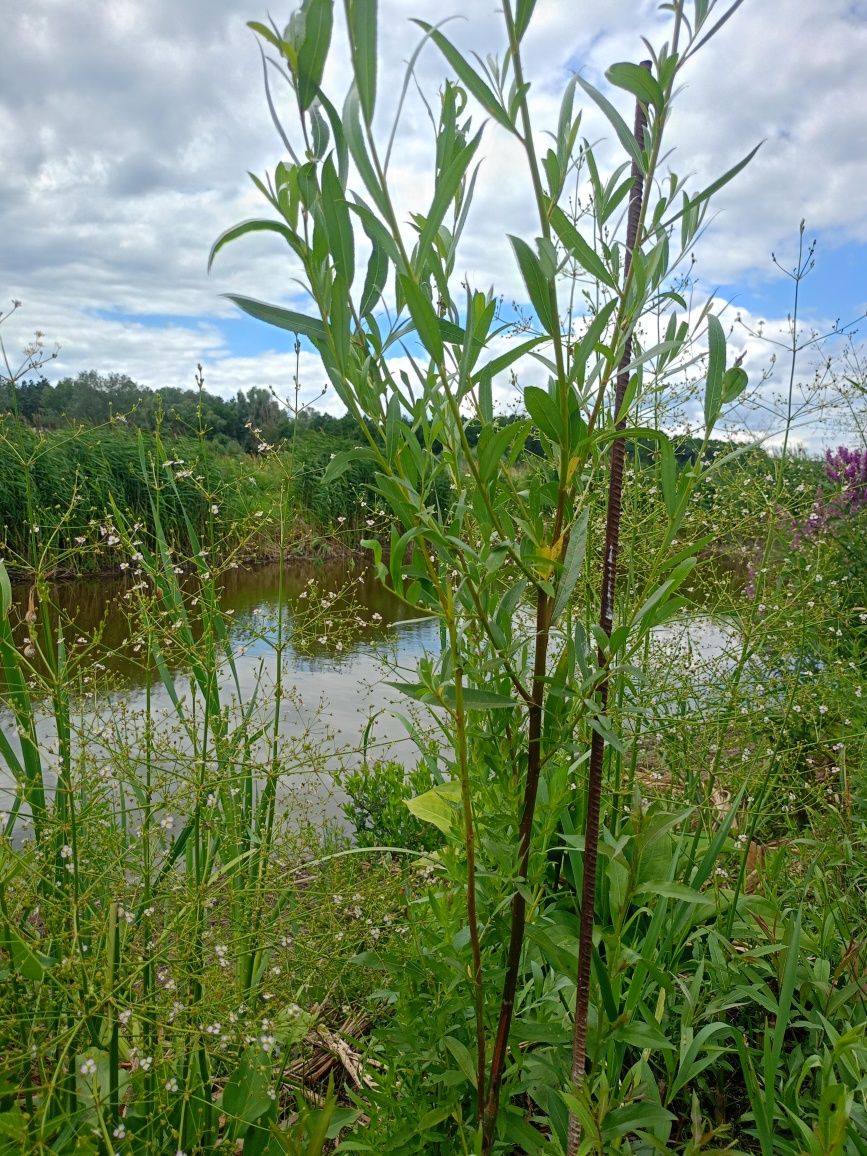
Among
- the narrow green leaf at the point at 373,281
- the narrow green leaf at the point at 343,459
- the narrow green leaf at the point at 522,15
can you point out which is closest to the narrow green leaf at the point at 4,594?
the narrow green leaf at the point at 343,459

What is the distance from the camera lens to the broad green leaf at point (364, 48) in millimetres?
653

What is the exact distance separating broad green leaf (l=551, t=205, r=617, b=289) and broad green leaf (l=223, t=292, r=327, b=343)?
28 centimetres

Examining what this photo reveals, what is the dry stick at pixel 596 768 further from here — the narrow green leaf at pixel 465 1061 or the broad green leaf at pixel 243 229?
the broad green leaf at pixel 243 229

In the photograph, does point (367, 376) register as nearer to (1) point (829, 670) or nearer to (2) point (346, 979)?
(2) point (346, 979)

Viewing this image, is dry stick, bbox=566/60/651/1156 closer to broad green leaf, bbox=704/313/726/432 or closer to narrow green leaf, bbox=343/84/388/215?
broad green leaf, bbox=704/313/726/432

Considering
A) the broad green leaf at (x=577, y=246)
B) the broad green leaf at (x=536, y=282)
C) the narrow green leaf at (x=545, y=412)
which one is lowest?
the narrow green leaf at (x=545, y=412)

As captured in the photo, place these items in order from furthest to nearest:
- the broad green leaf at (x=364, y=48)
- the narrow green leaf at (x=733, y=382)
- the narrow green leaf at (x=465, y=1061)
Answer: the narrow green leaf at (x=465, y=1061) < the narrow green leaf at (x=733, y=382) < the broad green leaf at (x=364, y=48)

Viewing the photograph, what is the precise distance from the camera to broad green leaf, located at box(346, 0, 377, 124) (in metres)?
0.65

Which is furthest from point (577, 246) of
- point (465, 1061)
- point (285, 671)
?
point (285, 671)

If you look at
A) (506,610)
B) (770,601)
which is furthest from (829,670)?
(506,610)

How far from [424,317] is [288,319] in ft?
0.52

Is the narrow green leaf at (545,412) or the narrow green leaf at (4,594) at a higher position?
the narrow green leaf at (545,412)

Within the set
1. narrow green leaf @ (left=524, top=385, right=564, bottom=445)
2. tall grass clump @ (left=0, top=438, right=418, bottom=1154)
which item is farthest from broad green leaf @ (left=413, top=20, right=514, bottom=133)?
tall grass clump @ (left=0, top=438, right=418, bottom=1154)

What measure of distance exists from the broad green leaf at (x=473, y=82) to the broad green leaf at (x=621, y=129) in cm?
16
